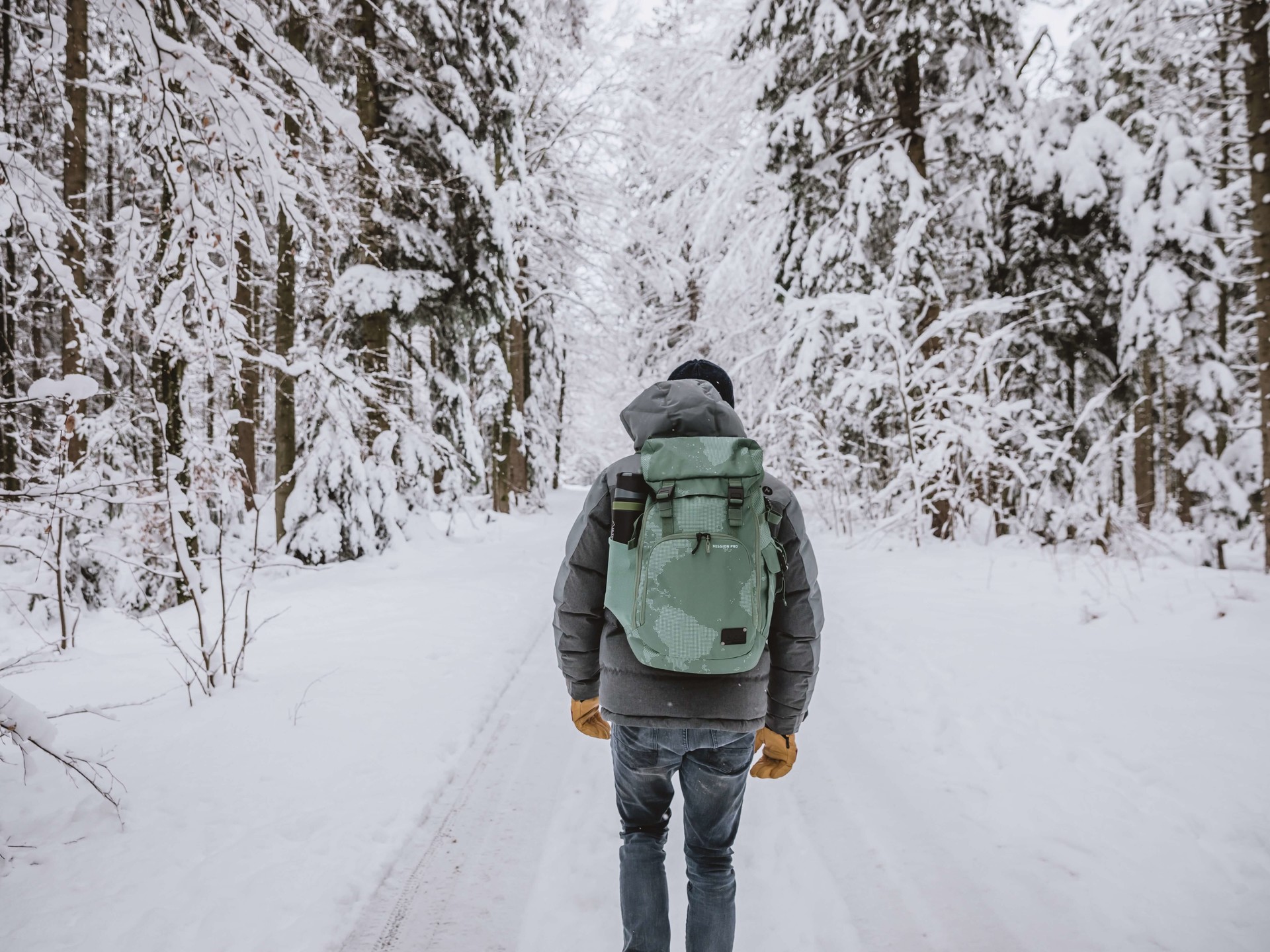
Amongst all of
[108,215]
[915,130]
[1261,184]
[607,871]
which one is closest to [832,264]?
[915,130]

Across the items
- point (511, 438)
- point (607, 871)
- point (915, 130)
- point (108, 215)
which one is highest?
point (915, 130)

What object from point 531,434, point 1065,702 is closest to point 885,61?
point 1065,702

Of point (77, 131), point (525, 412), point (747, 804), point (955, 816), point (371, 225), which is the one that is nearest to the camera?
point (955, 816)

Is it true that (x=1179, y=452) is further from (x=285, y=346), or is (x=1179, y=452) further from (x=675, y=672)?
(x=285, y=346)

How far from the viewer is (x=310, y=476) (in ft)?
31.2

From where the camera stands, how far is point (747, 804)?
341 cm

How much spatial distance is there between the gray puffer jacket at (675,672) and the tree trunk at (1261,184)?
→ 7.73 meters

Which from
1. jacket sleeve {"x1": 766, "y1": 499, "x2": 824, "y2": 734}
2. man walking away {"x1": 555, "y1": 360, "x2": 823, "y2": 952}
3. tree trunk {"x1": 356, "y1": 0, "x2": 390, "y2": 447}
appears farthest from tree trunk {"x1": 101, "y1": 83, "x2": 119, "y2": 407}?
jacket sleeve {"x1": 766, "y1": 499, "x2": 824, "y2": 734}

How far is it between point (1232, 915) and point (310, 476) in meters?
10.0

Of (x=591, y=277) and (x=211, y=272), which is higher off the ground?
(x=591, y=277)

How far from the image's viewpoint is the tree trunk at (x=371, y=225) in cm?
A: 924

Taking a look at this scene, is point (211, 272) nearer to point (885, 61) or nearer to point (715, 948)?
point (715, 948)

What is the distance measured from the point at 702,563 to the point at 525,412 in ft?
63.1

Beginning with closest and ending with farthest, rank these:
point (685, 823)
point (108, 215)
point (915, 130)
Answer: point (685, 823)
point (915, 130)
point (108, 215)
